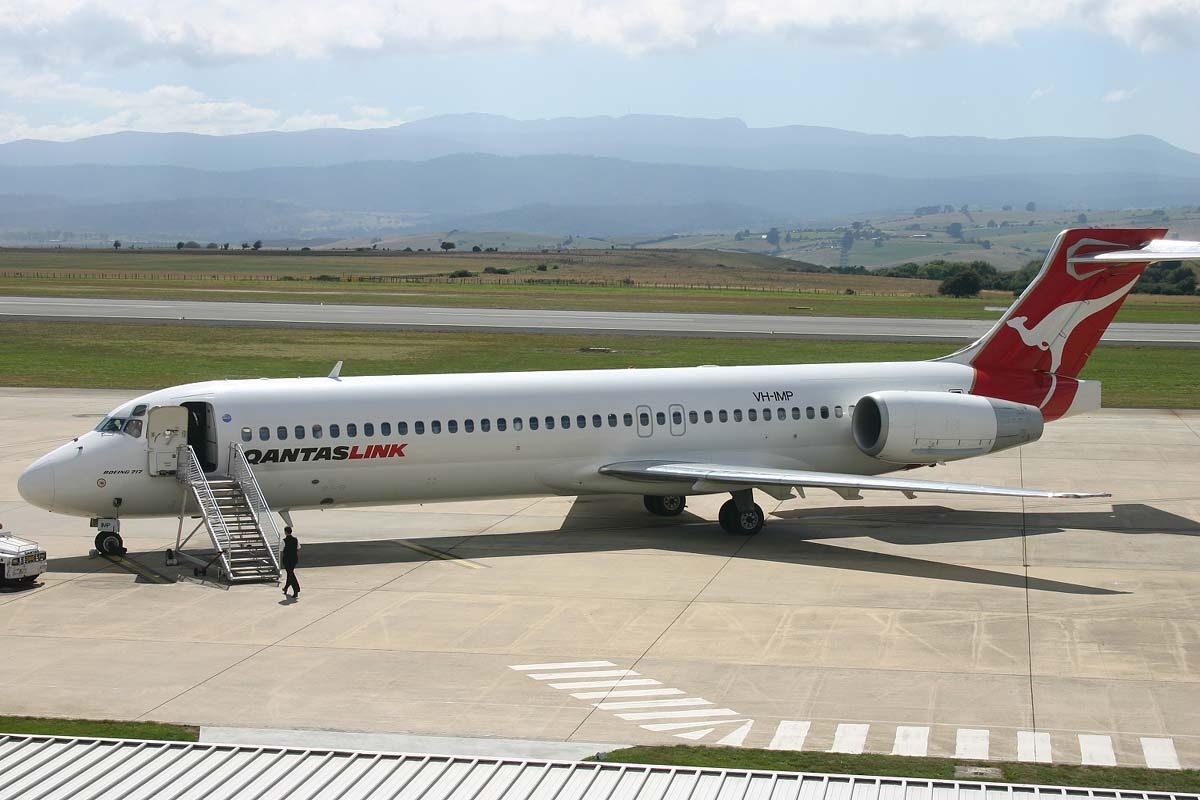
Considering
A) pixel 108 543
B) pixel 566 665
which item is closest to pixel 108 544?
pixel 108 543

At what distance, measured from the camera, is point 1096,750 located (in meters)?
15.5

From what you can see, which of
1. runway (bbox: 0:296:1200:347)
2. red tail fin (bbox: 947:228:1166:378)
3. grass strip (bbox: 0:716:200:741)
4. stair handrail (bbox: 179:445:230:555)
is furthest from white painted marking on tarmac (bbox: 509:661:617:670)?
runway (bbox: 0:296:1200:347)

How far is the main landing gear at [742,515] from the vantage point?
28047 mm

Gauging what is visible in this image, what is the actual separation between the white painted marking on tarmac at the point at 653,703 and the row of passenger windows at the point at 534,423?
11.0 meters

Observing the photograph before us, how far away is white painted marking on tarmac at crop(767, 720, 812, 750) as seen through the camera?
1571 centimetres

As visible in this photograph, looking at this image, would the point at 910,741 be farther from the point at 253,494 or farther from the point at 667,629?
the point at 253,494

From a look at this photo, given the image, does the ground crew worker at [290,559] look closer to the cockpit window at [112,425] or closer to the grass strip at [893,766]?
the cockpit window at [112,425]

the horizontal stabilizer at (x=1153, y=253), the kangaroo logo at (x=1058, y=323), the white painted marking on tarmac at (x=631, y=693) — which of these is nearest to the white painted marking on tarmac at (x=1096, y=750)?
the white painted marking on tarmac at (x=631, y=693)

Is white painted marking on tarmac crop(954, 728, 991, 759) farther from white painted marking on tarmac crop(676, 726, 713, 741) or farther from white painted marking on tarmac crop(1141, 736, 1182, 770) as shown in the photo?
white painted marking on tarmac crop(676, 726, 713, 741)

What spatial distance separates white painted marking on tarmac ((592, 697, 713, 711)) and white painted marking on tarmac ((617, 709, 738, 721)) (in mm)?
254

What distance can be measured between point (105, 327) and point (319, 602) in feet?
183

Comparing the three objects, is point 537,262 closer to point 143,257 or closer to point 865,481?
point 143,257

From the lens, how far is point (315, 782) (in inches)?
506

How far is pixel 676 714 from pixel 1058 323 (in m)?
18.7
